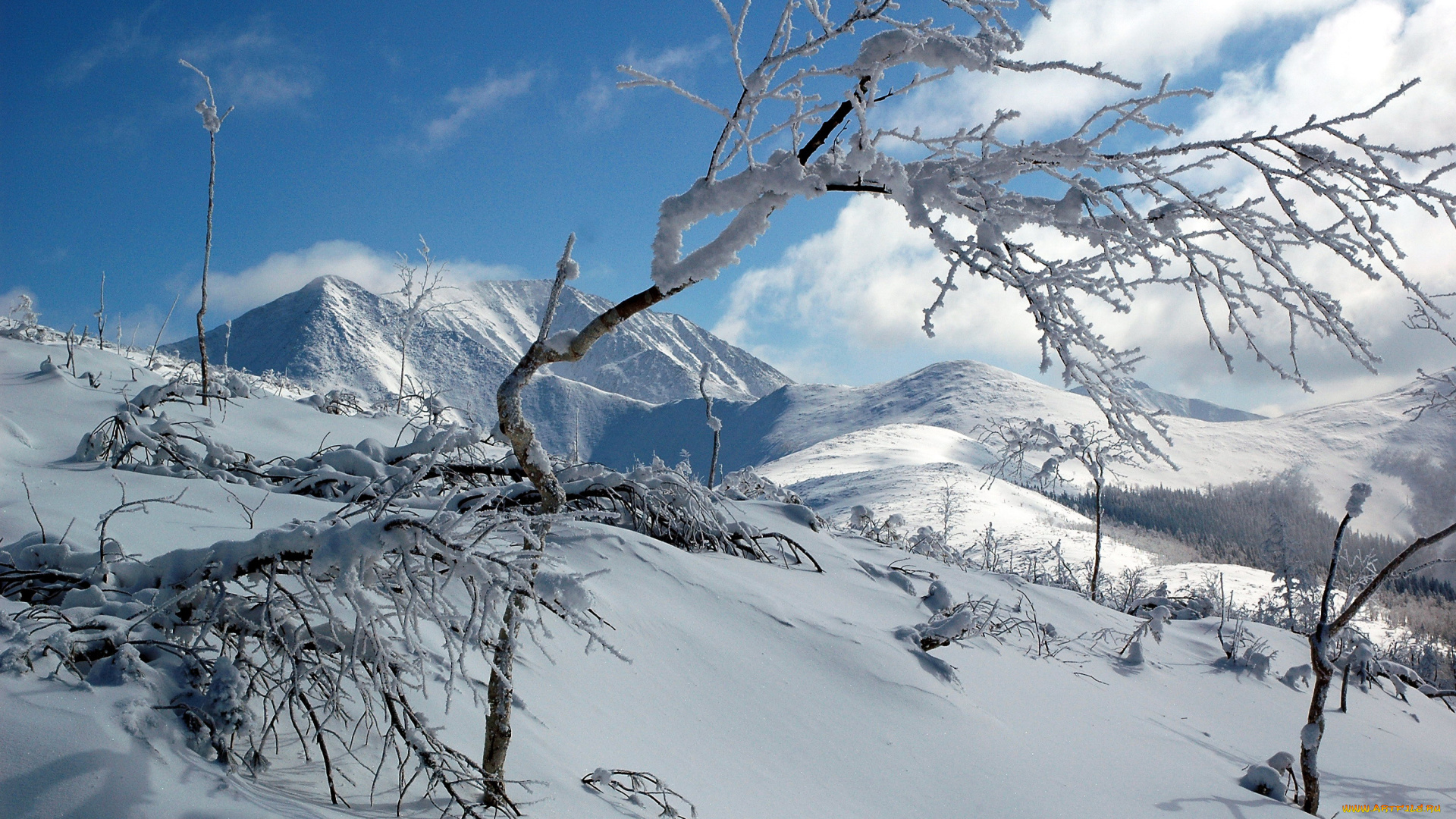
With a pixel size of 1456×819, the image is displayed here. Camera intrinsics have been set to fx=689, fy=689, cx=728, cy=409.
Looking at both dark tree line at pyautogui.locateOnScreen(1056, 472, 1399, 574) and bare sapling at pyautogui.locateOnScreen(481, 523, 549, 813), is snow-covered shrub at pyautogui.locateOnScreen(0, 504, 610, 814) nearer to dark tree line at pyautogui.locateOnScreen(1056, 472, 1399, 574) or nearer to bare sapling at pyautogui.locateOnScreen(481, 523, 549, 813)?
bare sapling at pyautogui.locateOnScreen(481, 523, 549, 813)

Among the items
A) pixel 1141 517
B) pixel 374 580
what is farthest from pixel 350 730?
pixel 1141 517

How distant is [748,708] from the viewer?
2.46 metres

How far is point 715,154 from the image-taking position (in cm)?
130

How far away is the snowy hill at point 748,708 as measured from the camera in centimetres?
124

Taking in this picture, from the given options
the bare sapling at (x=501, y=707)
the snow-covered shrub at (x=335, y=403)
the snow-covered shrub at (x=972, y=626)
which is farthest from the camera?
the snow-covered shrub at (x=335, y=403)

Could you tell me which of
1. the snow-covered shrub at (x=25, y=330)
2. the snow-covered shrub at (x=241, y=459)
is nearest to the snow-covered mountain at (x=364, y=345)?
the snow-covered shrub at (x=25, y=330)

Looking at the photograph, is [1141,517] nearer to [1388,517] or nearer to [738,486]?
[1388,517]

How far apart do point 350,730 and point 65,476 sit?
2.23m

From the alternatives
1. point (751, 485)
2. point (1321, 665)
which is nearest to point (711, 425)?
point (751, 485)

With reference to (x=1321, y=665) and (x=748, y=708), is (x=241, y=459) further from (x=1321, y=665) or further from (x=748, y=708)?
(x=1321, y=665)

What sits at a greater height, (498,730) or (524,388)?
(524,388)

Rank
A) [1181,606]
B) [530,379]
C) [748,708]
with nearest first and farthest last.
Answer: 1. [530,379]
2. [748,708]
3. [1181,606]

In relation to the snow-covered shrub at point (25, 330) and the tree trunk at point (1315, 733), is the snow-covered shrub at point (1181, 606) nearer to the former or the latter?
the tree trunk at point (1315, 733)

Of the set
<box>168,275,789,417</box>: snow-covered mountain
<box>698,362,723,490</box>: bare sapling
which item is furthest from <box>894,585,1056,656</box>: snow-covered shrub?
<box>168,275,789,417</box>: snow-covered mountain
